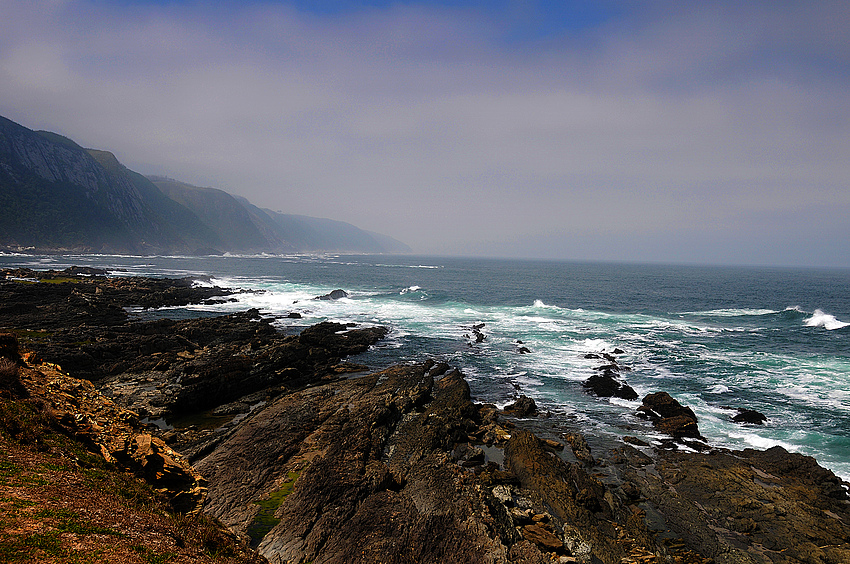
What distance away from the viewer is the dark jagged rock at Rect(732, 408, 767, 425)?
22756 millimetres

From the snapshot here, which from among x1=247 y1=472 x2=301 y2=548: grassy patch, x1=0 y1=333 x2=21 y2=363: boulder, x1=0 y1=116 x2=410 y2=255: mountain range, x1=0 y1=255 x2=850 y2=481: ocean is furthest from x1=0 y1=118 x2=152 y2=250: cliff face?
x1=247 y1=472 x2=301 y2=548: grassy patch

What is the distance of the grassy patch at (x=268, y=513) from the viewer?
12.4 m

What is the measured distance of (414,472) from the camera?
51.8 ft

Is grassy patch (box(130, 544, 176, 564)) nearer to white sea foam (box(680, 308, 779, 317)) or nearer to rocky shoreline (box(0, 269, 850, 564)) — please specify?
rocky shoreline (box(0, 269, 850, 564))

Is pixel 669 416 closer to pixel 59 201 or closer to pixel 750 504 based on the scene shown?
pixel 750 504

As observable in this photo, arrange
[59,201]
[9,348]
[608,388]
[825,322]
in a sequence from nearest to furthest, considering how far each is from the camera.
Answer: [9,348] < [608,388] < [825,322] < [59,201]

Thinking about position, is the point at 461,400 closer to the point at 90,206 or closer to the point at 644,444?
the point at 644,444

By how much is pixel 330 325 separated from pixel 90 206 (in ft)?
662

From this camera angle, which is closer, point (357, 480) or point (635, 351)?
point (357, 480)

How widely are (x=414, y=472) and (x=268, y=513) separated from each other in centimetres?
597

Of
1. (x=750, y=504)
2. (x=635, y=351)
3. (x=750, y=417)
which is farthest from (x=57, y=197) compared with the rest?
(x=750, y=417)

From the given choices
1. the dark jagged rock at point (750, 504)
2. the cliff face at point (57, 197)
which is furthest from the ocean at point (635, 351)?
the cliff face at point (57, 197)

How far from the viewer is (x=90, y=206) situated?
562 feet

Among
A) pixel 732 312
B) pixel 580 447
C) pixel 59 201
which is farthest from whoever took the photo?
pixel 59 201
